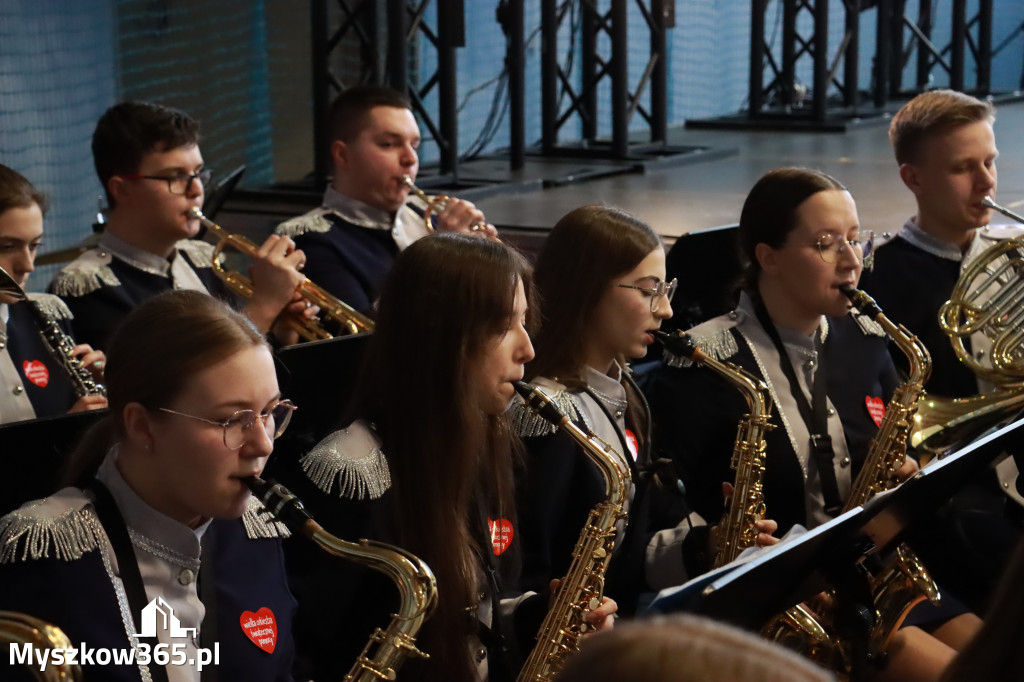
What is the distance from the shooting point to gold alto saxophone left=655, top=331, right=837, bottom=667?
228 centimetres

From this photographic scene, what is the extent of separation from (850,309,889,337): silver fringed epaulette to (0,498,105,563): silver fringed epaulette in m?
1.82

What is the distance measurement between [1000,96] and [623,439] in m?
9.83

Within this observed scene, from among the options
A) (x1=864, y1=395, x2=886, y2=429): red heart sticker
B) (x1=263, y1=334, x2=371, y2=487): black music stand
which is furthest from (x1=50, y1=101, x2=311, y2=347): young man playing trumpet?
(x1=864, y1=395, x2=886, y2=429): red heart sticker

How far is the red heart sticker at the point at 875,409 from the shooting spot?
2773 mm

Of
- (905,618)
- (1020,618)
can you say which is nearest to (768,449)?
(905,618)

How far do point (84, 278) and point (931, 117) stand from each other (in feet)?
7.52

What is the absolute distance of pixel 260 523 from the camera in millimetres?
1836

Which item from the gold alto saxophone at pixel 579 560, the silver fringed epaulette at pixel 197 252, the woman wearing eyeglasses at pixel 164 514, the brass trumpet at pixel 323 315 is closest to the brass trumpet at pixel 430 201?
the brass trumpet at pixel 323 315

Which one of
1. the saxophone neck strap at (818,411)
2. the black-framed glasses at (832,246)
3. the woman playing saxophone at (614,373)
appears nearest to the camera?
the woman playing saxophone at (614,373)

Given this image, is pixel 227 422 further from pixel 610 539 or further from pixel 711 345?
pixel 711 345

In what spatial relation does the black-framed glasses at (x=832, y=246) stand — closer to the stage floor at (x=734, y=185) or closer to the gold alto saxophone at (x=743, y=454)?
the gold alto saxophone at (x=743, y=454)

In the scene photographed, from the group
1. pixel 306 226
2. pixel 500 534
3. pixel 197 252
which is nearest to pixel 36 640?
pixel 500 534

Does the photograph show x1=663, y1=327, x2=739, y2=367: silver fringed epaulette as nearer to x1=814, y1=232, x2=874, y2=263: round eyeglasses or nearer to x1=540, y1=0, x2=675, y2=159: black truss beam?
x1=814, y1=232, x2=874, y2=263: round eyeglasses

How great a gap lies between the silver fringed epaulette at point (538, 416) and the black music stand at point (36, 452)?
0.74 metres
